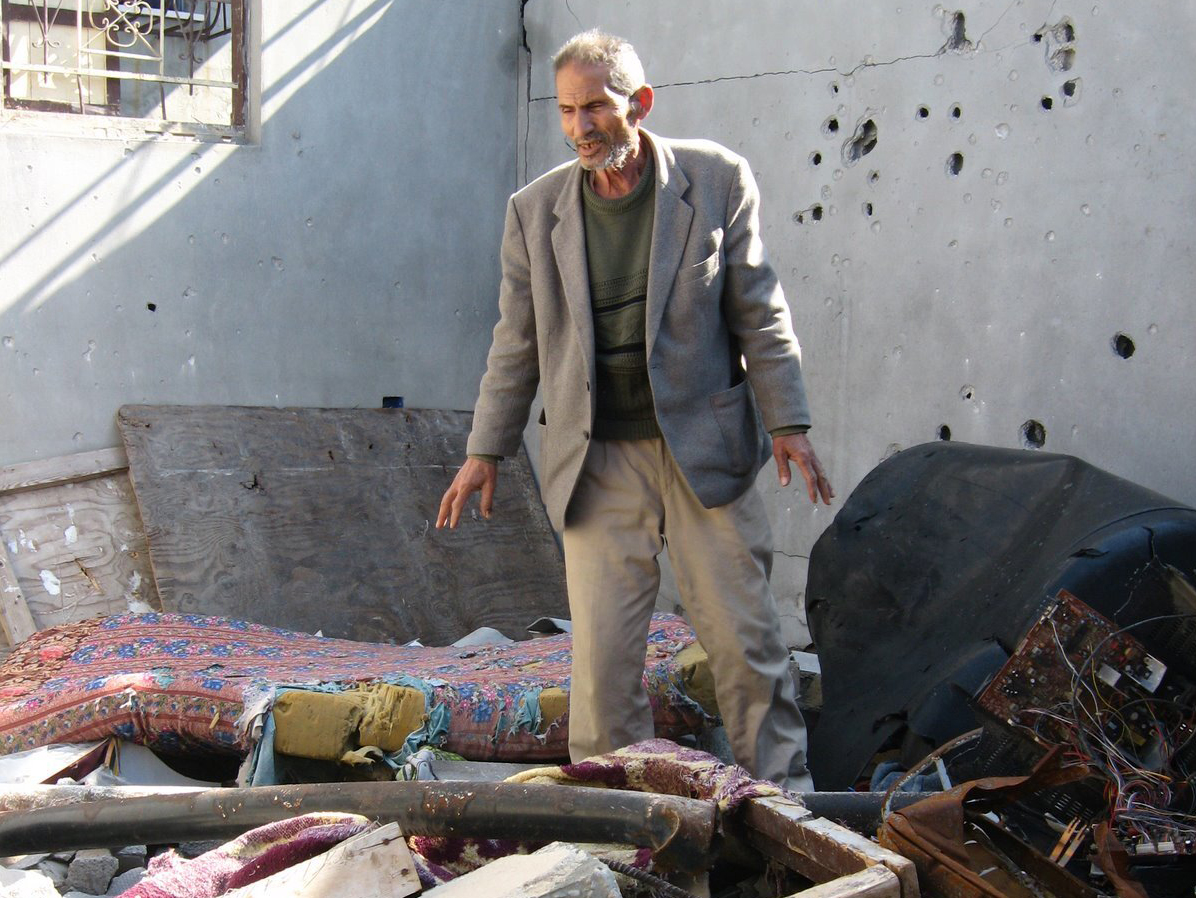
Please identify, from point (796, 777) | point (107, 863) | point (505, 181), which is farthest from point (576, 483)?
point (505, 181)

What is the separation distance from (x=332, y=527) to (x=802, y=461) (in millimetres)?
3001

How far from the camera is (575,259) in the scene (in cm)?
291

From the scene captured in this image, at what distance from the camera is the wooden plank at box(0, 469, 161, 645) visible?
187 inches

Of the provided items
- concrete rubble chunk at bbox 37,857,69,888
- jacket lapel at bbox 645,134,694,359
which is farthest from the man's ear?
concrete rubble chunk at bbox 37,857,69,888

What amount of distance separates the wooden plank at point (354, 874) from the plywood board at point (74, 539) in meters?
3.17

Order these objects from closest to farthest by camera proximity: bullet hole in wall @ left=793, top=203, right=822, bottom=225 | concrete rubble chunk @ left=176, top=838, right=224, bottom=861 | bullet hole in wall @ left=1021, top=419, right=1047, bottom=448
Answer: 1. concrete rubble chunk @ left=176, top=838, right=224, bottom=861
2. bullet hole in wall @ left=1021, top=419, right=1047, bottom=448
3. bullet hole in wall @ left=793, top=203, right=822, bottom=225

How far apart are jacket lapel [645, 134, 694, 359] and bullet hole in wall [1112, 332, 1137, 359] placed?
1370mm

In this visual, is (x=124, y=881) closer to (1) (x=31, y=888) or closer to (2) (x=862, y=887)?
(1) (x=31, y=888)

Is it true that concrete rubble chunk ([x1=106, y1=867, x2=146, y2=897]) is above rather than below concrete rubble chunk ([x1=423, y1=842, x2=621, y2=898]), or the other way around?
below

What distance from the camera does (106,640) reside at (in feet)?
13.1

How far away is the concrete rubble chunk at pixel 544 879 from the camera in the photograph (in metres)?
1.75

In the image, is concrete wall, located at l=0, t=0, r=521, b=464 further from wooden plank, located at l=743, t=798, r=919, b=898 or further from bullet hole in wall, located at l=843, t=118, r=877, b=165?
wooden plank, located at l=743, t=798, r=919, b=898

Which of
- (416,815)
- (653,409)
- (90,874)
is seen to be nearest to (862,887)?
(416,815)

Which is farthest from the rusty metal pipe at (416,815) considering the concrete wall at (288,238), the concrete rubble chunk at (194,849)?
the concrete wall at (288,238)
